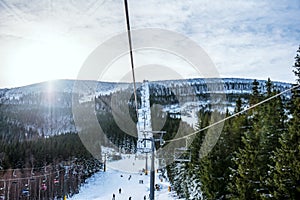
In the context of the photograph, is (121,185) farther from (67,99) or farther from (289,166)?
(67,99)

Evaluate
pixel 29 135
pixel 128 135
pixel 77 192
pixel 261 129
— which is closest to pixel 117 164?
pixel 128 135

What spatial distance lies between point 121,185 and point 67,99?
190 ft

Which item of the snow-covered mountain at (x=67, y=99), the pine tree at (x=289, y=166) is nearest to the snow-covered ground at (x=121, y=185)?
the snow-covered mountain at (x=67, y=99)

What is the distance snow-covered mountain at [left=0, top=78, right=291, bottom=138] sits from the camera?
149ft

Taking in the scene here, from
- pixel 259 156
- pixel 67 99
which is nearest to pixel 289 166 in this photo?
pixel 259 156

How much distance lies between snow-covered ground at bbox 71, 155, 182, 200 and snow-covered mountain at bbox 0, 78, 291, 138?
439 inches

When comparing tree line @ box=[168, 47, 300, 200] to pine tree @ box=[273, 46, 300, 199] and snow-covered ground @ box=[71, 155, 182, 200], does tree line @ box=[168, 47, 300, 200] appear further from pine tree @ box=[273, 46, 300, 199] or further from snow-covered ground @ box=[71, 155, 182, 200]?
snow-covered ground @ box=[71, 155, 182, 200]

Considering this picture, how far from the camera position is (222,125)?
802 inches

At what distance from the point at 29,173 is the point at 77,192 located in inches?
265

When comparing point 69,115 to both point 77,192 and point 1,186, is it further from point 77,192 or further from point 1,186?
point 1,186

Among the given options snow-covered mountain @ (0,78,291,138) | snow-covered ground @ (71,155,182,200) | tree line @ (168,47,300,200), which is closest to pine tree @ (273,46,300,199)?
tree line @ (168,47,300,200)

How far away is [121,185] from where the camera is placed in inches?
1736

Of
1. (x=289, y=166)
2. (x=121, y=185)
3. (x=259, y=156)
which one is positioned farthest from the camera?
(x=121, y=185)

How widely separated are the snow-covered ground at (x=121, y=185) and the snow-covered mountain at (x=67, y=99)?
11158 millimetres
